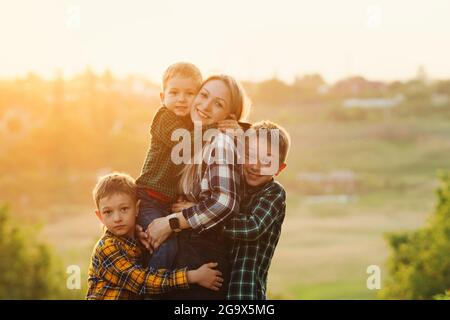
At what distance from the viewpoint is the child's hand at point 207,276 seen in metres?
3.21

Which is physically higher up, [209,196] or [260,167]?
[260,167]

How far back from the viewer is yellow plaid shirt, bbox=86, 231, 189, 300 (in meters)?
3.23

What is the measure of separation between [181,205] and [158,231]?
0.54ft

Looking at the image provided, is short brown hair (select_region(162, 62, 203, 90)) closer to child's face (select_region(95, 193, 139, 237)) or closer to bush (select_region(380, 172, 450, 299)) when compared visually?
child's face (select_region(95, 193, 139, 237))

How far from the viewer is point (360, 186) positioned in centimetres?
4322

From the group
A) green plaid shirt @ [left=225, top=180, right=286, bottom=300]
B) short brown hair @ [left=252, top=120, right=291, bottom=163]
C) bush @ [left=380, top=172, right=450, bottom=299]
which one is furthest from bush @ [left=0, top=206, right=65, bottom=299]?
short brown hair @ [left=252, top=120, right=291, bottom=163]

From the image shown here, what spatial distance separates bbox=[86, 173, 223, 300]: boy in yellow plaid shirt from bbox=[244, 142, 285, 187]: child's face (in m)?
0.55

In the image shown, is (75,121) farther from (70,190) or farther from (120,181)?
(120,181)

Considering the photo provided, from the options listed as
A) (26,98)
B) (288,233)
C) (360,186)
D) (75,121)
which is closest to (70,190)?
(75,121)

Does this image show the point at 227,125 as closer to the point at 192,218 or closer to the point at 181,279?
the point at 192,218

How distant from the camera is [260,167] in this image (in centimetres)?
327

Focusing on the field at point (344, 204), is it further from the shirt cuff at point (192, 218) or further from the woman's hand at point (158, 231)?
the shirt cuff at point (192, 218)

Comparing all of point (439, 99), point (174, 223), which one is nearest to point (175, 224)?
point (174, 223)

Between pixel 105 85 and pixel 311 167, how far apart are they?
14.9 metres
